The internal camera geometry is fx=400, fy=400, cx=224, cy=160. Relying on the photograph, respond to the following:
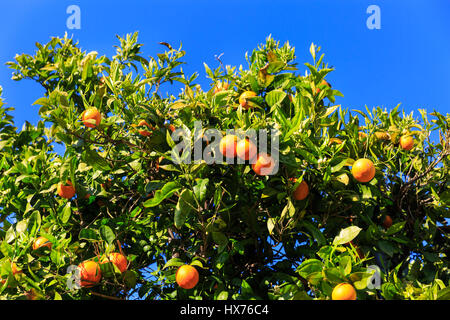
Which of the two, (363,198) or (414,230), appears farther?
(414,230)

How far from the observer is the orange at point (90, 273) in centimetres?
249

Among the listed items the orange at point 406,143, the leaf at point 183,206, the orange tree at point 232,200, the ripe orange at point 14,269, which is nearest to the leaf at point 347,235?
the orange tree at point 232,200

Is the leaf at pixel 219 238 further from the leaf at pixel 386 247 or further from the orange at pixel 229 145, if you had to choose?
the leaf at pixel 386 247

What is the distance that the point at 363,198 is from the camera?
2.76m

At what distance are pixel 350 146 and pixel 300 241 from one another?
2.62 feet

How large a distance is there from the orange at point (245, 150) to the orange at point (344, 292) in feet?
2.83

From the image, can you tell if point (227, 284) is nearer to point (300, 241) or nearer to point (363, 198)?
point (300, 241)

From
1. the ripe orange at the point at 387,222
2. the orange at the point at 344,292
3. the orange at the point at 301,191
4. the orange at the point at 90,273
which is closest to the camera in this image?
the orange at the point at 344,292

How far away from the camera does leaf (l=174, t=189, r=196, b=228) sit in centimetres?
227

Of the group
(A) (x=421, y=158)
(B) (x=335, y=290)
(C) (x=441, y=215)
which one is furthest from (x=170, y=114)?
(C) (x=441, y=215)

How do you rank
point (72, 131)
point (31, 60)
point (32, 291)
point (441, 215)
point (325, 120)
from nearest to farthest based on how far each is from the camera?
point (32, 291)
point (72, 131)
point (325, 120)
point (441, 215)
point (31, 60)

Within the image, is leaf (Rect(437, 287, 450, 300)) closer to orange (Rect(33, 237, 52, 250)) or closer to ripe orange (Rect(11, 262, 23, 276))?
orange (Rect(33, 237, 52, 250))

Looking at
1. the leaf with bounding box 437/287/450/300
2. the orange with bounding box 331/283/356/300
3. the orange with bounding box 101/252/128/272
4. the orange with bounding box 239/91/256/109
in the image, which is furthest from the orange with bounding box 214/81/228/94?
the leaf with bounding box 437/287/450/300

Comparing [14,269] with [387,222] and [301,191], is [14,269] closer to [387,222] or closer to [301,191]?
[301,191]
